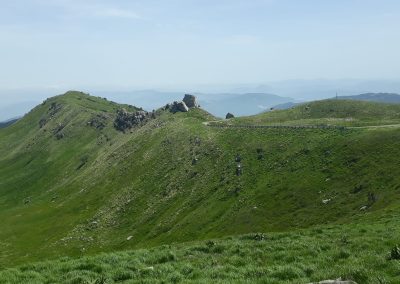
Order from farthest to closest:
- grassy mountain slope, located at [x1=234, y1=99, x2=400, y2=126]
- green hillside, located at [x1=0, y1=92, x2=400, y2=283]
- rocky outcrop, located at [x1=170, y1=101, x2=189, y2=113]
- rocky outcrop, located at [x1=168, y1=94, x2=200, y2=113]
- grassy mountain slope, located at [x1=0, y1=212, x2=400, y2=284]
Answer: rocky outcrop, located at [x1=168, y1=94, x2=200, y2=113] < rocky outcrop, located at [x1=170, y1=101, x2=189, y2=113] < grassy mountain slope, located at [x1=234, y1=99, x2=400, y2=126] < green hillside, located at [x1=0, y1=92, x2=400, y2=283] < grassy mountain slope, located at [x1=0, y1=212, x2=400, y2=284]

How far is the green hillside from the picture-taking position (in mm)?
76562

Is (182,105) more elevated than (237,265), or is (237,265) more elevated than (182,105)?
(182,105)

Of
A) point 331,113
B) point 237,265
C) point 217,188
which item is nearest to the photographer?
point 237,265

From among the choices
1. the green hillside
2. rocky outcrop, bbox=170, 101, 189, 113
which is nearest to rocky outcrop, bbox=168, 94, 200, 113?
rocky outcrop, bbox=170, 101, 189, 113

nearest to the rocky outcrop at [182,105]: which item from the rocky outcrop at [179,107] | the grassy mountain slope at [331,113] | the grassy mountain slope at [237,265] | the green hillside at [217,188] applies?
the rocky outcrop at [179,107]

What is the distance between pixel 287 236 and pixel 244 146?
281 feet

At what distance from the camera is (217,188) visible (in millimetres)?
101562

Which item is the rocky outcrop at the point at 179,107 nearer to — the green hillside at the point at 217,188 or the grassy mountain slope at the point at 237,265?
the green hillside at the point at 217,188

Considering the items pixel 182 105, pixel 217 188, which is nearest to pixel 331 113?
pixel 182 105

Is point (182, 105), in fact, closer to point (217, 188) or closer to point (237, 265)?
point (217, 188)

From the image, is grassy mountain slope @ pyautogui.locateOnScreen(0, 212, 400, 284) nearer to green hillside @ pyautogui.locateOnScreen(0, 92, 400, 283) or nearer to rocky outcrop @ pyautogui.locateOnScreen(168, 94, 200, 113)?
green hillside @ pyautogui.locateOnScreen(0, 92, 400, 283)

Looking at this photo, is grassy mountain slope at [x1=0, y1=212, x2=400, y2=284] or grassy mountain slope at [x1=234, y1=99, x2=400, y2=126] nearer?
grassy mountain slope at [x1=0, y1=212, x2=400, y2=284]

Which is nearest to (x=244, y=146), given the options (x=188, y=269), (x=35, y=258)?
(x=35, y=258)

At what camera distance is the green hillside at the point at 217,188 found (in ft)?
251
